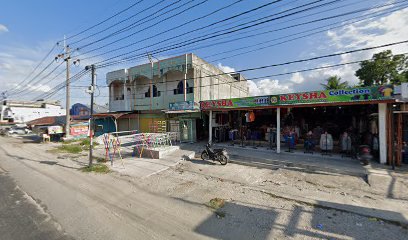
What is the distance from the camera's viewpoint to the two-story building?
1752cm

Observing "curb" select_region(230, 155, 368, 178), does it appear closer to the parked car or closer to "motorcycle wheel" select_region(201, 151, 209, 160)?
"motorcycle wheel" select_region(201, 151, 209, 160)

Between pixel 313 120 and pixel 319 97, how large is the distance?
246 inches

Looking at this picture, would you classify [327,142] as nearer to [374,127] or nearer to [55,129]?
[374,127]

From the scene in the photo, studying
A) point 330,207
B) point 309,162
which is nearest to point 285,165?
point 309,162

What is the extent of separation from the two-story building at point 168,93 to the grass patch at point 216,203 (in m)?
10.7

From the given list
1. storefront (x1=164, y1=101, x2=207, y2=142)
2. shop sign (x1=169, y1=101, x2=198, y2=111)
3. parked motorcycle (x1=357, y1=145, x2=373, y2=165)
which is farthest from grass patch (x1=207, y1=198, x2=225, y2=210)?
shop sign (x1=169, y1=101, x2=198, y2=111)

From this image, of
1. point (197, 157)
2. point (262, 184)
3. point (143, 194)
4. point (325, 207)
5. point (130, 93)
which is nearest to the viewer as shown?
point (325, 207)

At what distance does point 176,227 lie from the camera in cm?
447

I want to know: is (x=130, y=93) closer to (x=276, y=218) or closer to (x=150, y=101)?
(x=150, y=101)

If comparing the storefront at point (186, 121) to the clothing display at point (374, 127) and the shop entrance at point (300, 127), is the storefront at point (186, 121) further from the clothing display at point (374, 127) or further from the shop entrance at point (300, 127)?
the clothing display at point (374, 127)

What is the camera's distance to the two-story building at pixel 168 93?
17516mm

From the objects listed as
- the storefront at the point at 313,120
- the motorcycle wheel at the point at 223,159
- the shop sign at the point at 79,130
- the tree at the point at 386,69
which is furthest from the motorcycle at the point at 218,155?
the tree at the point at 386,69

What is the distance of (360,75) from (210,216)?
3407cm

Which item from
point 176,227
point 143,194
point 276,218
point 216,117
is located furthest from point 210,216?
point 216,117
